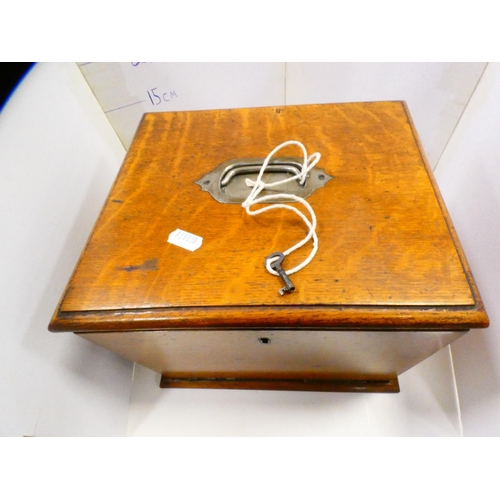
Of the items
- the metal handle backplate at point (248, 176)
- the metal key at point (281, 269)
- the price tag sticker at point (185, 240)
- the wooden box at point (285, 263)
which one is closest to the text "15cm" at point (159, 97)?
the wooden box at point (285, 263)

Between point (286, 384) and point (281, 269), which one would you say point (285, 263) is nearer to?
point (281, 269)

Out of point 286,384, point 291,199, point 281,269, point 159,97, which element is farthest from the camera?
point 159,97

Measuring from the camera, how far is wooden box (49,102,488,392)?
1.51 feet

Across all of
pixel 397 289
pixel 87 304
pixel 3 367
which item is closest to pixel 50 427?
pixel 3 367

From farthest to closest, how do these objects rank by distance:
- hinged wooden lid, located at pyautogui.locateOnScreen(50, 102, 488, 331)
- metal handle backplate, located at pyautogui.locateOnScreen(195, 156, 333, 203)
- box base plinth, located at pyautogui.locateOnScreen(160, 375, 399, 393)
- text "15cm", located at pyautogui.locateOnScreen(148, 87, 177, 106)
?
text "15cm", located at pyautogui.locateOnScreen(148, 87, 177, 106), box base plinth, located at pyautogui.locateOnScreen(160, 375, 399, 393), metal handle backplate, located at pyautogui.locateOnScreen(195, 156, 333, 203), hinged wooden lid, located at pyautogui.locateOnScreen(50, 102, 488, 331)

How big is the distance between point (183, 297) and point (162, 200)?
0.20 meters

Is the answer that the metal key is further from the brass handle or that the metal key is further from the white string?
the brass handle

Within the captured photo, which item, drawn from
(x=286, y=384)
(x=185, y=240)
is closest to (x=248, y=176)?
(x=185, y=240)

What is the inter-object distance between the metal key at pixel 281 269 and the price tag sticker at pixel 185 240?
0.12 m

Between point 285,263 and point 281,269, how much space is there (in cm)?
2

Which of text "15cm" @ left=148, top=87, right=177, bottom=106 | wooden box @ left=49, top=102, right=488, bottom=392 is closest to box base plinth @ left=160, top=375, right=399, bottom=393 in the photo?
wooden box @ left=49, top=102, right=488, bottom=392

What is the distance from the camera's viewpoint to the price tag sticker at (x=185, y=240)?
532mm

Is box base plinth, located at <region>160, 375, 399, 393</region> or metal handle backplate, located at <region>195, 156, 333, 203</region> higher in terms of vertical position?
metal handle backplate, located at <region>195, 156, 333, 203</region>

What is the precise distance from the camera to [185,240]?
0.54m
